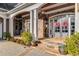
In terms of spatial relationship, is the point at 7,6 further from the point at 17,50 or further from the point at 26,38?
the point at 17,50

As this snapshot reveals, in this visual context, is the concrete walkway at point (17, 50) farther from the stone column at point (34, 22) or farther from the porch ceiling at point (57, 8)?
the porch ceiling at point (57, 8)

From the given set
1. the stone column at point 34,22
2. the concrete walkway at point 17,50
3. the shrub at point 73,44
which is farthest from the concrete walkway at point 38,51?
the shrub at point 73,44

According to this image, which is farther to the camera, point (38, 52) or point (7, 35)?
point (7, 35)

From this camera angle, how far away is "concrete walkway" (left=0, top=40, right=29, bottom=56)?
6.90 m

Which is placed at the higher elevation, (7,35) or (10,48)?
(7,35)

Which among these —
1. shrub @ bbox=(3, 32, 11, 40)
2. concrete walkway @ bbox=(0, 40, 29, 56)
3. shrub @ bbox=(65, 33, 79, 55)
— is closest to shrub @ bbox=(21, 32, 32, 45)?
concrete walkway @ bbox=(0, 40, 29, 56)

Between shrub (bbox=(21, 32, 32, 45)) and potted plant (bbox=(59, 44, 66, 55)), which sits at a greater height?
shrub (bbox=(21, 32, 32, 45))

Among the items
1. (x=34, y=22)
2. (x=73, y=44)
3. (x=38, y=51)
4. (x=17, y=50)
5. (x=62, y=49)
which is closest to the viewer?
(x=73, y=44)

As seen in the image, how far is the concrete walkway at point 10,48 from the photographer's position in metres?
6.90

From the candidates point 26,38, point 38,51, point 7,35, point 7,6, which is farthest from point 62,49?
point 7,6

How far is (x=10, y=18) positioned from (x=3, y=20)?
0.29 metres

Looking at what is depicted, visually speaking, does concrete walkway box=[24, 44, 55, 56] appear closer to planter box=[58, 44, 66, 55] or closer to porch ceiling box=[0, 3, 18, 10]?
planter box=[58, 44, 66, 55]

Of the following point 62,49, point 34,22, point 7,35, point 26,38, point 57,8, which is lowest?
point 62,49

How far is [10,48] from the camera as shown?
23.1ft
